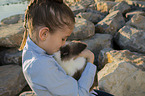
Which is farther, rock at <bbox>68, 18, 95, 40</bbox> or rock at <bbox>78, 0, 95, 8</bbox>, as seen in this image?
rock at <bbox>78, 0, 95, 8</bbox>

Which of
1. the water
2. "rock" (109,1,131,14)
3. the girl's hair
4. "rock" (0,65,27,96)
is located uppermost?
the girl's hair

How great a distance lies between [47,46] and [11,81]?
1.51m

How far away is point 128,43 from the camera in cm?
240

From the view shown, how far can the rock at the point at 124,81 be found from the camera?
1.51m

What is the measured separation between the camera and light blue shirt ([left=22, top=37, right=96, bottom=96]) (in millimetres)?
693

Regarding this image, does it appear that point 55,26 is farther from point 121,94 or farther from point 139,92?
point 139,92

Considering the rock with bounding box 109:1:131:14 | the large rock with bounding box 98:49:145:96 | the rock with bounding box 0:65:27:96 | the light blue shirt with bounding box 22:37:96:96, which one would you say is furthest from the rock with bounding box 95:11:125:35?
the light blue shirt with bounding box 22:37:96:96

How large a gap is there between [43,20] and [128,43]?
2088 millimetres

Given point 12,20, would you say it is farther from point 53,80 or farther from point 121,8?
point 53,80

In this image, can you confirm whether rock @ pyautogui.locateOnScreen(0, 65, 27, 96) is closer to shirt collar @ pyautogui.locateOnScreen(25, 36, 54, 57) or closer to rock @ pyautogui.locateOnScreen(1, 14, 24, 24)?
shirt collar @ pyautogui.locateOnScreen(25, 36, 54, 57)

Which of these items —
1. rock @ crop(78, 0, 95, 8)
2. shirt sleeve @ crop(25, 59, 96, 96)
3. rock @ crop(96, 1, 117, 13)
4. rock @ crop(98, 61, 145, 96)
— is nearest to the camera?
shirt sleeve @ crop(25, 59, 96, 96)

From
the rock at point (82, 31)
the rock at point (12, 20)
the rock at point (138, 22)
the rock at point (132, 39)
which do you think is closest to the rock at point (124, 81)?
the rock at point (132, 39)

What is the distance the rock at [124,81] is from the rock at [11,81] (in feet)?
4.25

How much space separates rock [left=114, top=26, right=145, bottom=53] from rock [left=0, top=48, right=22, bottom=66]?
1977mm
